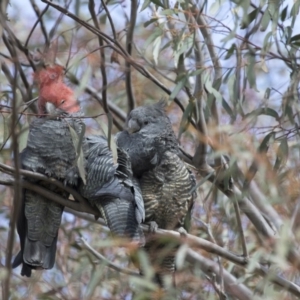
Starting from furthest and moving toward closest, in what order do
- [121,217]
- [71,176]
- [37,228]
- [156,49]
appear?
[156,49]
[37,228]
[71,176]
[121,217]

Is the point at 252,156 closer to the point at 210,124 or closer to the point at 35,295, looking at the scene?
the point at 210,124

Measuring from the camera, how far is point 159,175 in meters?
3.44

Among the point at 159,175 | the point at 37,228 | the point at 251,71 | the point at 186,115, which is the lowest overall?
the point at 37,228

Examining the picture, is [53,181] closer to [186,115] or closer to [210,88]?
[186,115]

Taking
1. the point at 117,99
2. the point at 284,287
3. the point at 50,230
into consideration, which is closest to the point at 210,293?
the point at 284,287

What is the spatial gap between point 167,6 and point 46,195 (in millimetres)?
1058

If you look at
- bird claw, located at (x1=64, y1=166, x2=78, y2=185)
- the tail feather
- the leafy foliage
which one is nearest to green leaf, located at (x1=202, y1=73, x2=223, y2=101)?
the leafy foliage

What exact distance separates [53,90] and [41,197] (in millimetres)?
545

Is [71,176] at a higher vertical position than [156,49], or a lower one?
lower

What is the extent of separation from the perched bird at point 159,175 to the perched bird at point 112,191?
10.9 inches

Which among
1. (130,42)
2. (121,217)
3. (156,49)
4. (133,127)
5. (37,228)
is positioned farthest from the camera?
(130,42)

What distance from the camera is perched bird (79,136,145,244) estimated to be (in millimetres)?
2939

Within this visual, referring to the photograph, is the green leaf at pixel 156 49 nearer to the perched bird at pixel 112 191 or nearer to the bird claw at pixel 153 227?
the perched bird at pixel 112 191

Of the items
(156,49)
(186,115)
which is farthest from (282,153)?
(156,49)
